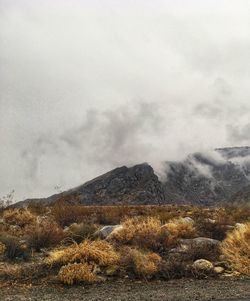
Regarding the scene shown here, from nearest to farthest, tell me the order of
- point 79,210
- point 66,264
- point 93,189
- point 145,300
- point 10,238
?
point 145,300 < point 66,264 < point 10,238 < point 79,210 < point 93,189

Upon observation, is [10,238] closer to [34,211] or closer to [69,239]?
[69,239]

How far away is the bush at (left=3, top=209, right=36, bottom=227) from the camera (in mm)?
22688

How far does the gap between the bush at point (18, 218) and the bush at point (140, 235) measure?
6143 millimetres

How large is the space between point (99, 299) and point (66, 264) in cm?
282

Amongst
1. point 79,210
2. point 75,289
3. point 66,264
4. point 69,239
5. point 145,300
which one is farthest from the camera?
point 79,210

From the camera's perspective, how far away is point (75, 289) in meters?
12.5

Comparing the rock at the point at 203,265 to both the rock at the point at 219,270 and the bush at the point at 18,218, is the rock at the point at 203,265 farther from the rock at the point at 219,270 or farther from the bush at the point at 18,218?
the bush at the point at 18,218

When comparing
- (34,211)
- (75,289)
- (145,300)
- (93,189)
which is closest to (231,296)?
(145,300)

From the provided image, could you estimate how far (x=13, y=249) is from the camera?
52.0 feet

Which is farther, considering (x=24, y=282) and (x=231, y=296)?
(x=24, y=282)

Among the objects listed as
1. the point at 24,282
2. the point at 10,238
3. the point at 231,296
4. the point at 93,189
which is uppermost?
the point at 93,189

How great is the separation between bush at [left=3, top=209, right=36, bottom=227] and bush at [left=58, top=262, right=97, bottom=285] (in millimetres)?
9632

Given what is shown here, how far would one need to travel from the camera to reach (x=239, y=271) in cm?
1434

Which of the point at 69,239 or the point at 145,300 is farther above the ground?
the point at 69,239
